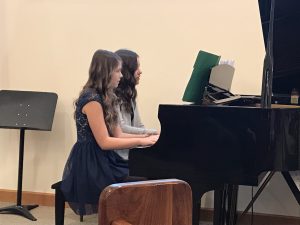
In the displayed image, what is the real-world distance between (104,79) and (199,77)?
64 cm

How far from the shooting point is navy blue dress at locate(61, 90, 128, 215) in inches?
108

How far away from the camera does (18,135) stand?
3.95 metres

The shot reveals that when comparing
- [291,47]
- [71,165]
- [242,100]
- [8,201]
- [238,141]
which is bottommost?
[8,201]

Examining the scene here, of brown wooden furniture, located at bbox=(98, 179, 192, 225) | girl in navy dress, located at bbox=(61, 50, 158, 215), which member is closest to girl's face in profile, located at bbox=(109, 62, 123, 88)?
girl in navy dress, located at bbox=(61, 50, 158, 215)

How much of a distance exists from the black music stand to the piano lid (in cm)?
168

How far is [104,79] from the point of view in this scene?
281cm

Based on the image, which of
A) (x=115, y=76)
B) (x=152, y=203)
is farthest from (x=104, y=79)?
(x=152, y=203)

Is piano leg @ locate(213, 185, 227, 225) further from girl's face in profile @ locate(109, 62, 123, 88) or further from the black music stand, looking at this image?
the black music stand

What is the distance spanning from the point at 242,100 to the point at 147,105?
0.98 metres

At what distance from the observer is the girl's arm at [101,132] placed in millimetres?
2748

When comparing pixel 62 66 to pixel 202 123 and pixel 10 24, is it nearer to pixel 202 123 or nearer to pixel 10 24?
pixel 10 24

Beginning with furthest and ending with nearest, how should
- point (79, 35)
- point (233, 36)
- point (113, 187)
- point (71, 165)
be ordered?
point (79, 35) < point (233, 36) < point (71, 165) < point (113, 187)

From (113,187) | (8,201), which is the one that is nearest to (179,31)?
(8,201)

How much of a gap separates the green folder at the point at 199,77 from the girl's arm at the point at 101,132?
1.31 ft
